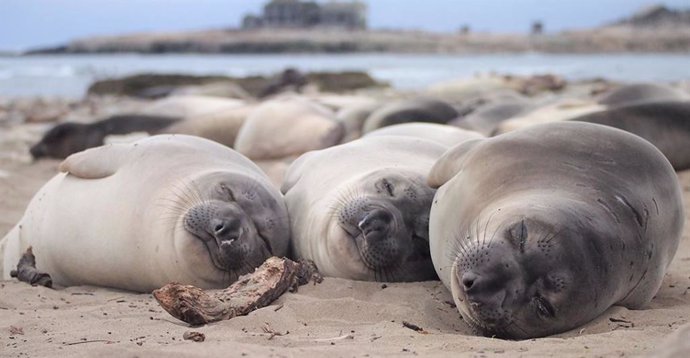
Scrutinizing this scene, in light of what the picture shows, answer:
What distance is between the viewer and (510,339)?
3660 mm

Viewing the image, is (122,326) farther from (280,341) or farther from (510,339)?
(510,339)

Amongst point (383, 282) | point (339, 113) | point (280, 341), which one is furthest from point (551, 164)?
point (339, 113)

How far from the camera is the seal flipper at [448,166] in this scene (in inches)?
179

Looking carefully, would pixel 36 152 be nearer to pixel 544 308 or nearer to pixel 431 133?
pixel 431 133

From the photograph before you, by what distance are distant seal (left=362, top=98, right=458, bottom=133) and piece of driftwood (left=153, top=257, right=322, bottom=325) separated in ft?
15.6

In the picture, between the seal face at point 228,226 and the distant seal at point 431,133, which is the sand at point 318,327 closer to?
the seal face at point 228,226

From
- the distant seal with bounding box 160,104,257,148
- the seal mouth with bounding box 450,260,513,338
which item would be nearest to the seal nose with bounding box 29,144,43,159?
the distant seal with bounding box 160,104,257,148

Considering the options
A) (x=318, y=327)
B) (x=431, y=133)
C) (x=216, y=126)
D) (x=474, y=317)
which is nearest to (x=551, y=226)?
(x=474, y=317)

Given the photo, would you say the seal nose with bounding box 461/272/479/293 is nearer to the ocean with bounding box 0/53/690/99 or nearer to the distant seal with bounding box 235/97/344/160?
the distant seal with bounding box 235/97/344/160

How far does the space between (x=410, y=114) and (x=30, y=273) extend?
5.00 metres

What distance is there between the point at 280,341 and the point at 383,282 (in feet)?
3.79

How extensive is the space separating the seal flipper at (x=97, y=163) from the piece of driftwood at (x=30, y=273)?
1.44 feet

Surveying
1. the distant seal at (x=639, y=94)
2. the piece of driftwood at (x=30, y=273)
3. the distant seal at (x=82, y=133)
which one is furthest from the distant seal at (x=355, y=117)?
the piece of driftwood at (x=30, y=273)

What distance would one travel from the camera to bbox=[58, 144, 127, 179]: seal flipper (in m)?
5.12
